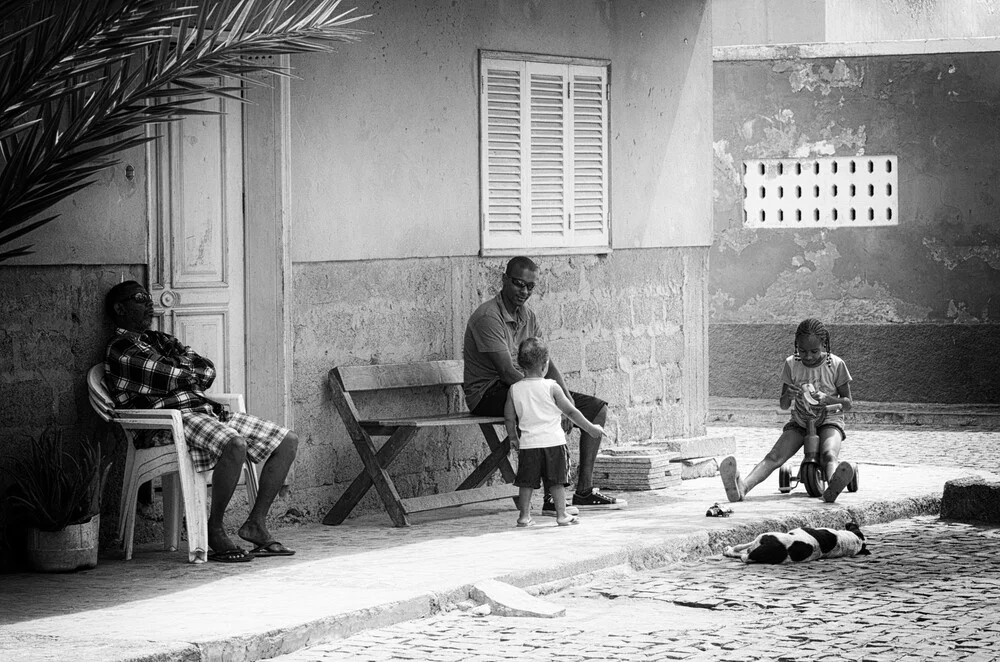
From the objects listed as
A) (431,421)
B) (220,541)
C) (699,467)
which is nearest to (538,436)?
(431,421)

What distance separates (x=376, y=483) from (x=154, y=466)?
1.64 m

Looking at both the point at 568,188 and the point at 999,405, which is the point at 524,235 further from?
the point at 999,405

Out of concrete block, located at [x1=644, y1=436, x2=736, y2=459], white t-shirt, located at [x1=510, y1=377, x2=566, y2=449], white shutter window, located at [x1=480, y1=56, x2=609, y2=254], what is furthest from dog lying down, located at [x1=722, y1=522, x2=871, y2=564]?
concrete block, located at [x1=644, y1=436, x2=736, y2=459]

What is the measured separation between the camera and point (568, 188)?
464 inches

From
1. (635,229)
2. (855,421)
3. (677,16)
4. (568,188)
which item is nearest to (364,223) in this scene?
(568,188)

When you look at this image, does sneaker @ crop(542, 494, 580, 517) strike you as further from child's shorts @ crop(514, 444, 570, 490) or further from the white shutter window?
the white shutter window

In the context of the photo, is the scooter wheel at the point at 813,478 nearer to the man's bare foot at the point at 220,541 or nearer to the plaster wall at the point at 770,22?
the man's bare foot at the point at 220,541

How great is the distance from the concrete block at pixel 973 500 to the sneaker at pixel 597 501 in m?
1.98

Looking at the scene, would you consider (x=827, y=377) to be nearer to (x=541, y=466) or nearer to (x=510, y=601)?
(x=541, y=466)

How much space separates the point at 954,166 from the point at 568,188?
286 inches

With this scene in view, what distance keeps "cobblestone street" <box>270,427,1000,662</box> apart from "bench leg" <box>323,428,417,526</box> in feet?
5.55

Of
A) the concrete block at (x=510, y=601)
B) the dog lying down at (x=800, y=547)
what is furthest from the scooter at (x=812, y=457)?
the concrete block at (x=510, y=601)

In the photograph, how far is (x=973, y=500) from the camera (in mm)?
10289

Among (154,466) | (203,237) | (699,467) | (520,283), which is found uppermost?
(203,237)
